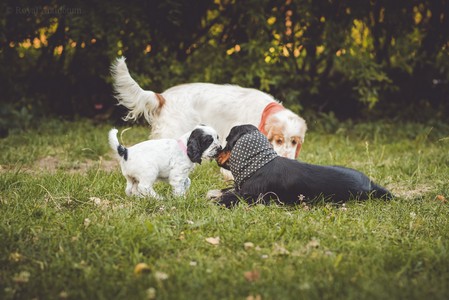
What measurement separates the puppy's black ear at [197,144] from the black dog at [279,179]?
22cm

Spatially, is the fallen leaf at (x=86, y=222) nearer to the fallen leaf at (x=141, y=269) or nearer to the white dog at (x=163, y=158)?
the white dog at (x=163, y=158)

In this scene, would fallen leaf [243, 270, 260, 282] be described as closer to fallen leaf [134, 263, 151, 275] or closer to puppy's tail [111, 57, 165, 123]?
fallen leaf [134, 263, 151, 275]

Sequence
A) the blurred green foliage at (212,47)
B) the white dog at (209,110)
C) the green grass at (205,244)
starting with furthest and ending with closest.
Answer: the blurred green foliage at (212,47) < the white dog at (209,110) < the green grass at (205,244)

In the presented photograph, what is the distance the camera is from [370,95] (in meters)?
7.64

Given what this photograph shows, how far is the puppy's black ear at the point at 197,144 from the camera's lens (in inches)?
155

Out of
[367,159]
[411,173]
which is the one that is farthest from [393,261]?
[367,159]

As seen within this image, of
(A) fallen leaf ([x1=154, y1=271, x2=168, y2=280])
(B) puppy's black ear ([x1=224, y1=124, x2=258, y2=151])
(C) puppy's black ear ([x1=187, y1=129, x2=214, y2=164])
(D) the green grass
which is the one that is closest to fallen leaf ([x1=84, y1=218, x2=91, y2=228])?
(D) the green grass

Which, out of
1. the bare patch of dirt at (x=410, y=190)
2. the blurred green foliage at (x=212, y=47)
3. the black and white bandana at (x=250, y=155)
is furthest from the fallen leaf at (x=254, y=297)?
the blurred green foliage at (x=212, y=47)

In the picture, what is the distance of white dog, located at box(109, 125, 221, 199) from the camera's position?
383 centimetres

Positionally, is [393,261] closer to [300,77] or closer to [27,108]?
[300,77]

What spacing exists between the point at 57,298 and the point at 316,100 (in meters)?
7.04

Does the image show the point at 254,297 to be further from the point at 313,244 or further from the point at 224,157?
the point at 224,157

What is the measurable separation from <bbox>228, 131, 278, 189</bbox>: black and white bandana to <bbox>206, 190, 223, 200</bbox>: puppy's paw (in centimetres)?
28

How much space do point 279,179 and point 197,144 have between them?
2.31ft
